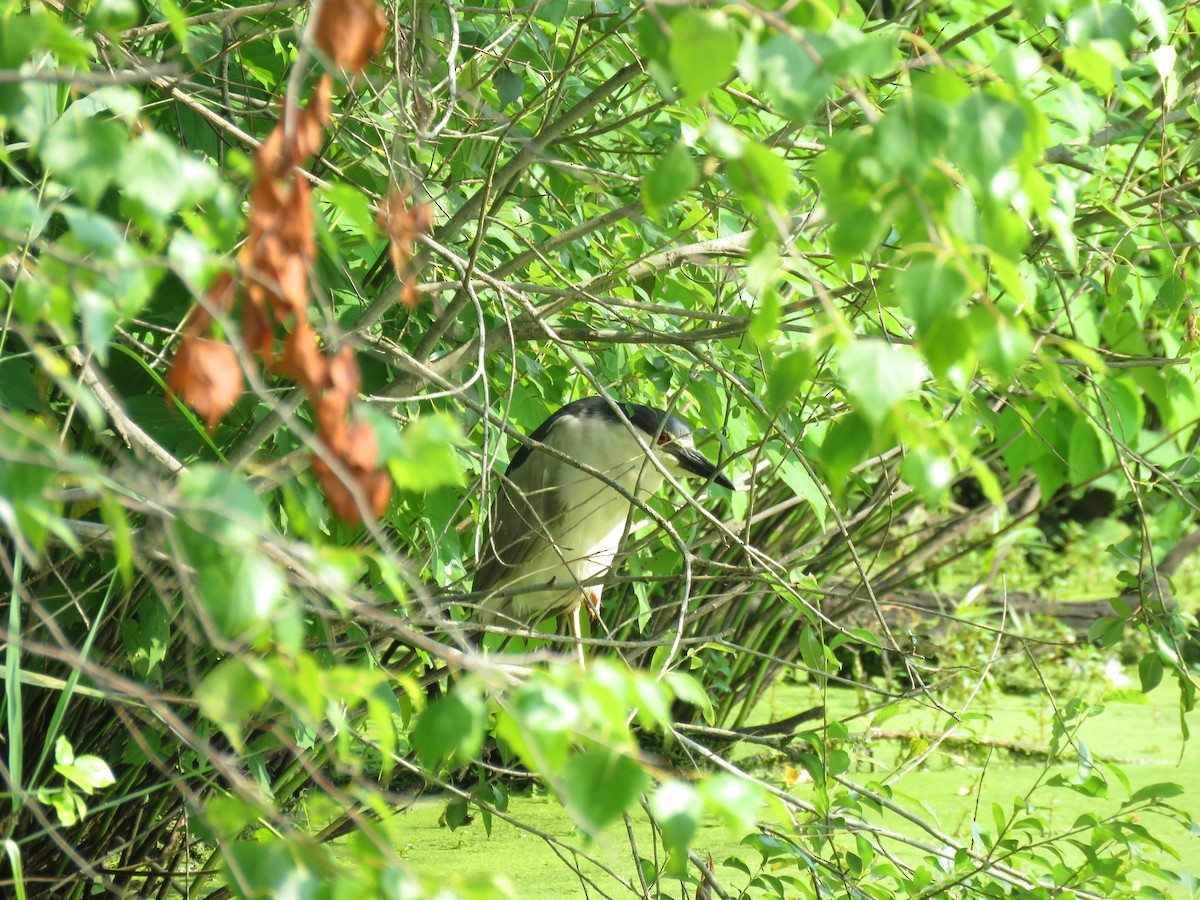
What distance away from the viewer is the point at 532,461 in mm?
3326

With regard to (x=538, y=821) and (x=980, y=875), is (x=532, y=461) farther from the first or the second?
(x=980, y=875)

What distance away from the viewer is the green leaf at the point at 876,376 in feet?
2.30

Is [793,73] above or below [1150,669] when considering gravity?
above

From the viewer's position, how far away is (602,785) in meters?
0.74

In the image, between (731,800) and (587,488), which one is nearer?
(731,800)

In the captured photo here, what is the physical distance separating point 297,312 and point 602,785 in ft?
1.11

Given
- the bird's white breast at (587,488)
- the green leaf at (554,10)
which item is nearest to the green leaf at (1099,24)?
the green leaf at (554,10)

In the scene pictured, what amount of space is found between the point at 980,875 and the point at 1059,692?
3.00 metres

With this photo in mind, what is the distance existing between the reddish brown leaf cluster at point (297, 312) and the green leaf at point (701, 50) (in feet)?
0.63

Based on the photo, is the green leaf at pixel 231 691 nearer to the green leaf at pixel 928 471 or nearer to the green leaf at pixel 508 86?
the green leaf at pixel 928 471

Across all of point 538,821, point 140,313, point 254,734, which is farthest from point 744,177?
point 538,821

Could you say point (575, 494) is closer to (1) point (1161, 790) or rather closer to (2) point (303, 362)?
(1) point (1161, 790)

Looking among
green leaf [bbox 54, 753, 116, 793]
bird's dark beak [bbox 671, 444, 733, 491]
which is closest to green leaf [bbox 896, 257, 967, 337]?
green leaf [bbox 54, 753, 116, 793]

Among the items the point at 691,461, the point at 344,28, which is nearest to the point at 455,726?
the point at 344,28
